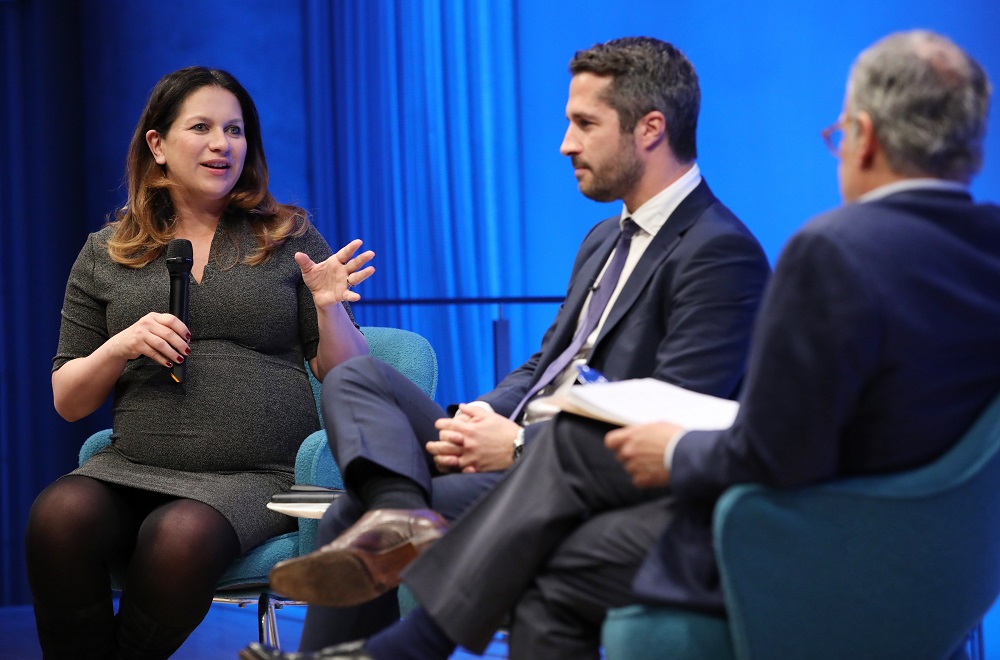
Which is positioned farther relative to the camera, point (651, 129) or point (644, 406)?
point (651, 129)

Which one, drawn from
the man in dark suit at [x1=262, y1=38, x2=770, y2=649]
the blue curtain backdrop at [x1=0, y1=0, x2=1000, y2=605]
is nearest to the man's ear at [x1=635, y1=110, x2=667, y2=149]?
the man in dark suit at [x1=262, y1=38, x2=770, y2=649]

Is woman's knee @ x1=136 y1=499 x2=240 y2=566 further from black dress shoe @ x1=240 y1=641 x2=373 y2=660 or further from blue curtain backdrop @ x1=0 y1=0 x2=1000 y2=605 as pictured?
blue curtain backdrop @ x1=0 y1=0 x2=1000 y2=605

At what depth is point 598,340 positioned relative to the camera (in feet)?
7.11

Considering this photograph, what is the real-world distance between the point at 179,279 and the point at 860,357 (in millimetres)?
1541

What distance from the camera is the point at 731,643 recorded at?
5.05ft

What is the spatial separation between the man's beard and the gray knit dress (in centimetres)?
80

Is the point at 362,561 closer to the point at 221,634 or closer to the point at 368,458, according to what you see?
the point at 368,458

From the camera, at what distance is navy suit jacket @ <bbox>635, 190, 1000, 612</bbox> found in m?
1.42

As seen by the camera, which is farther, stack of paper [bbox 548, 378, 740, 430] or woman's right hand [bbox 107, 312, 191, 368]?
woman's right hand [bbox 107, 312, 191, 368]

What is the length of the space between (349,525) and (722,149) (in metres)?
2.54

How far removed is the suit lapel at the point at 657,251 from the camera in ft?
7.07

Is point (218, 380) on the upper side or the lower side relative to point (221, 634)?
upper

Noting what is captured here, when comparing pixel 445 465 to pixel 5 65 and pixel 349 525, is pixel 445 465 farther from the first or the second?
pixel 5 65

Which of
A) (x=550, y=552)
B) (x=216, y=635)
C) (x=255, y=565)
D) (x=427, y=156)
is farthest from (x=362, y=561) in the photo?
(x=427, y=156)
